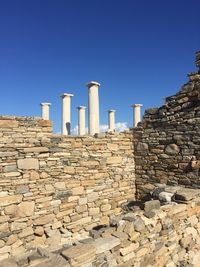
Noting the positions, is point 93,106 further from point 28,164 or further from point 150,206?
point 150,206

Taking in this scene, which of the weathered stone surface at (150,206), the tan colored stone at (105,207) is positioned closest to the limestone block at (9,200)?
the tan colored stone at (105,207)

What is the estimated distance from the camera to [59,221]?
6379 millimetres

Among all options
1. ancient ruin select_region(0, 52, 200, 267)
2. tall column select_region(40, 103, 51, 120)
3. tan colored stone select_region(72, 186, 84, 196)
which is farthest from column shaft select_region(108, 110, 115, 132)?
tan colored stone select_region(72, 186, 84, 196)

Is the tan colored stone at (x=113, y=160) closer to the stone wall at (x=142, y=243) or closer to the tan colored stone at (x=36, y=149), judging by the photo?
the tan colored stone at (x=36, y=149)

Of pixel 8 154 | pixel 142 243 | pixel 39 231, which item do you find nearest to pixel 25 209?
pixel 39 231

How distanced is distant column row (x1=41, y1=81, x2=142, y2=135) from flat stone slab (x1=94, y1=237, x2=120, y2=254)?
30.3 ft

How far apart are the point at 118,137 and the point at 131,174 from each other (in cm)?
117

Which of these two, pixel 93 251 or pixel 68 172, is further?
pixel 68 172

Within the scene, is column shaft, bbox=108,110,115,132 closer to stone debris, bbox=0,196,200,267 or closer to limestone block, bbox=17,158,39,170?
limestone block, bbox=17,158,39,170

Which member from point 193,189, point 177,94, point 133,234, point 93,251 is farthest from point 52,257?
point 177,94

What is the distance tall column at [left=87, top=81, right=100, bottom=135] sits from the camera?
1273cm

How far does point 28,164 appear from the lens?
6043 mm

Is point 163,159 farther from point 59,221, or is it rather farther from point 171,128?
point 59,221

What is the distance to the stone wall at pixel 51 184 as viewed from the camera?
5730 millimetres
